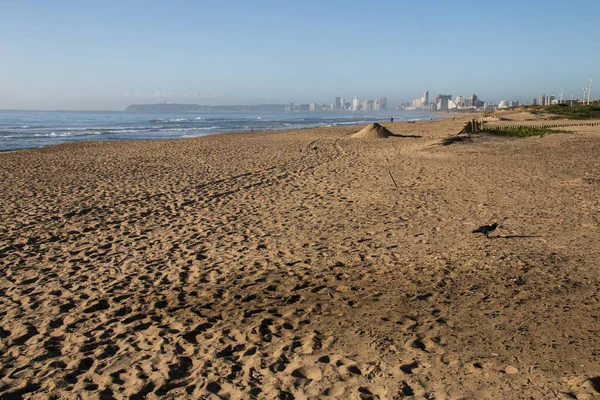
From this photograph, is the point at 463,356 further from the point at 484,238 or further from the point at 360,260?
the point at 484,238

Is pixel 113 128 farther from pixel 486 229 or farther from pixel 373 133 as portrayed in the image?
pixel 486 229

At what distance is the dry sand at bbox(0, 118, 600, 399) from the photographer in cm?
345

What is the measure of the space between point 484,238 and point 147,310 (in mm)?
4428

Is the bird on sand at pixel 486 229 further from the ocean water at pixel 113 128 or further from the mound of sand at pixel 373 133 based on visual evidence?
the ocean water at pixel 113 128

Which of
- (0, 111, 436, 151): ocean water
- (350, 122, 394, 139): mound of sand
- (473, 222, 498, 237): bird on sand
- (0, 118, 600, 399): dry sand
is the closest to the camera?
(0, 118, 600, 399): dry sand

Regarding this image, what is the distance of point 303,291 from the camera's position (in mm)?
5012

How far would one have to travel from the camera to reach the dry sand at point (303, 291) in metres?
3.45

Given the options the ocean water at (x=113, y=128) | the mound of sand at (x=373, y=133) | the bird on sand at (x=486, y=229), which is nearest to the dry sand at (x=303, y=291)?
the bird on sand at (x=486, y=229)

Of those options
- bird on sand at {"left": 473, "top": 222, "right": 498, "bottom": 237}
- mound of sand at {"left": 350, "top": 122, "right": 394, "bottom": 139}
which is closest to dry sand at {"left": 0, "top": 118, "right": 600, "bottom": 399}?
bird on sand at {"left": 473, "top": 222, "right": 498, "bottom": 237}

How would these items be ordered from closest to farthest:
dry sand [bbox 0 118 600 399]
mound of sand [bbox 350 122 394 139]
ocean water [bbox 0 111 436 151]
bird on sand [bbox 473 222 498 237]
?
dry sand [bbox 0 118 600 399]
bird on sand [bbox 473 222 498 237]
mound of sand [bbox 350 122 394 139]
ocean water [bbox 0 111 436 151]

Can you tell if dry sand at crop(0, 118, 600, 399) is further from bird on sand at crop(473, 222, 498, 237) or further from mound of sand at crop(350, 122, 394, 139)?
mound of sand at crop(350, 122, 394, 139)

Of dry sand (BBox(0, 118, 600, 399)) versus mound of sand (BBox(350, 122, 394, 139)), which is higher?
mound of sand (BBox(350, 122, 394, 139))

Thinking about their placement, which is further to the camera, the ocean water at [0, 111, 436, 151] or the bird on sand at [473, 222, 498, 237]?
the ocean water at [0, 111, 436, 151]

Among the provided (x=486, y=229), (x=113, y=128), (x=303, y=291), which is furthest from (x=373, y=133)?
(x=113, y=128)
